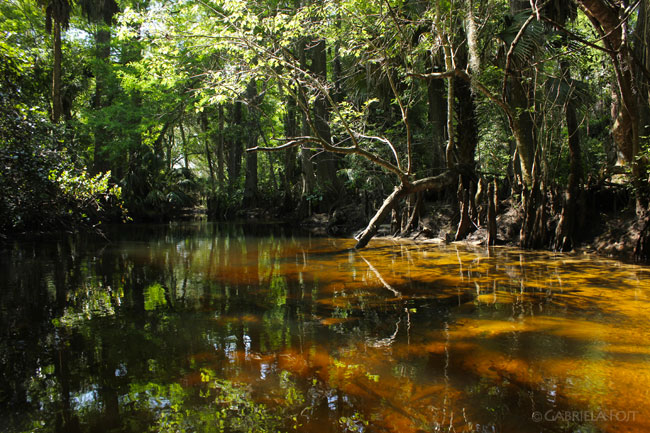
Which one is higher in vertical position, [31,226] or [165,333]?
[31,226]

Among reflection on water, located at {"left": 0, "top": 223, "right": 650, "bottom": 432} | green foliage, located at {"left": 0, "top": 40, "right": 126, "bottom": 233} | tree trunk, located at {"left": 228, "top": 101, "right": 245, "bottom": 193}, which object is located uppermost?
Result: tree trunk, located at {"left": 228, "top": 101, "right": 245, "bottom": 193}

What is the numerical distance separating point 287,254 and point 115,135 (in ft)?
52.4

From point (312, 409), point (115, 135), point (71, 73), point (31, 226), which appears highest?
point (71, 73)

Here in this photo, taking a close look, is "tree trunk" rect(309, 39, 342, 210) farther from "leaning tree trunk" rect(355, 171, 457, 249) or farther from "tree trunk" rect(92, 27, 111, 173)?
"tree trunk" rect(92, 27, 111, 173)

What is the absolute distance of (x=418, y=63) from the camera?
11484mm

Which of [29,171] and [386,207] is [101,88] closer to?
[29,171]

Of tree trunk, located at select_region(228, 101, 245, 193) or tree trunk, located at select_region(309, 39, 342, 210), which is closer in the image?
tree trunk, located at select_region(309, 39, 342, 210)

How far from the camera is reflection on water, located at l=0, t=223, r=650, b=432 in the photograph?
2.54m

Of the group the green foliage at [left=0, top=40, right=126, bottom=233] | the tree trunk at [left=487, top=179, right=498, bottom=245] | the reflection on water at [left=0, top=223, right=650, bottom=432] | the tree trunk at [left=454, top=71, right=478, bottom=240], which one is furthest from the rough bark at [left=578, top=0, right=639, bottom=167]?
the green foliage at [left=0, top=40, right=126, bottom=233]

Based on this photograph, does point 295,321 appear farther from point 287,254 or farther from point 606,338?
point 287,254

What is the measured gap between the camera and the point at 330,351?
→ 3.54 meters

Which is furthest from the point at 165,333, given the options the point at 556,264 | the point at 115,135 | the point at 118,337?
the point at 115,135

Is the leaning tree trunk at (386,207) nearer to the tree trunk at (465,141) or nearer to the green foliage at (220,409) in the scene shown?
the tree trunk at (465,141)

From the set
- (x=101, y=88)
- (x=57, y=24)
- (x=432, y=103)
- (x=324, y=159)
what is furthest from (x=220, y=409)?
(x=101, y=88)
